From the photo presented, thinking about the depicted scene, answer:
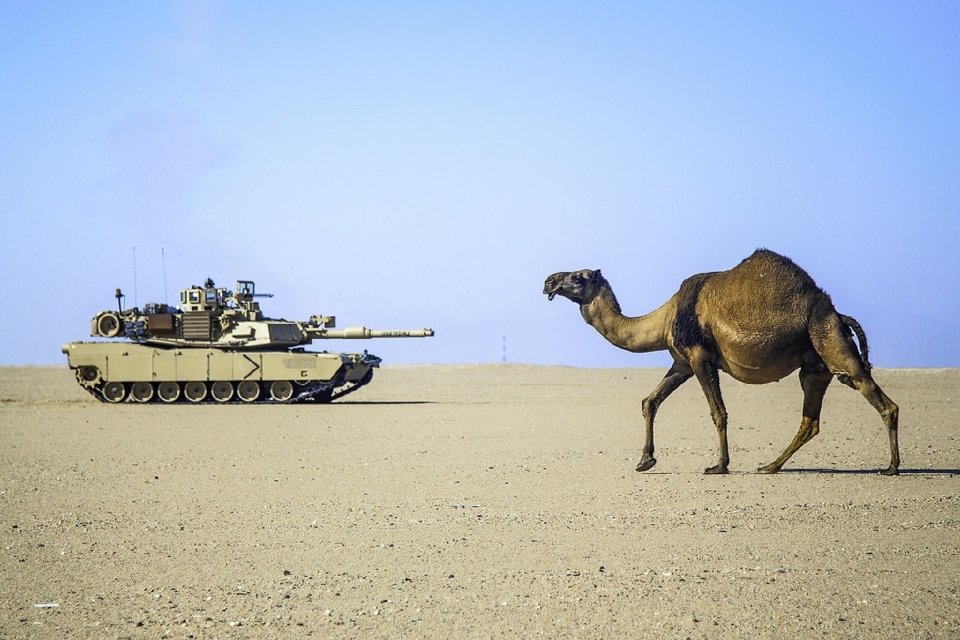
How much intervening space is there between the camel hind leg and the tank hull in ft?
60.8

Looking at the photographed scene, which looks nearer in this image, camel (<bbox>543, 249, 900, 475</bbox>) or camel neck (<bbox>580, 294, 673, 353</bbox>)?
camel (<bbox>543, 249, 900, 475</bbox>)

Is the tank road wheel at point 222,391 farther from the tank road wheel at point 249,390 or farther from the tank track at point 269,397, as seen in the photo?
the tank road wheel at point 249,390

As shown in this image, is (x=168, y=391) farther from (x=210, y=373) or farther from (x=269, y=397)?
(x=269, y=397)

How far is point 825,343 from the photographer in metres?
11.8

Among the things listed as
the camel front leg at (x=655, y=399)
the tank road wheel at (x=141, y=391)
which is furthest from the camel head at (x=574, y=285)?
the tank road wheel at (x=141, y=391)

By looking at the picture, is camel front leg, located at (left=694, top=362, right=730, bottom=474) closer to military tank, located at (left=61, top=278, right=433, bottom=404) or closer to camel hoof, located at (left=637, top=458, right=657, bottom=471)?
camel hoof, located at (left=637, top=458, right=657, bottom=471)

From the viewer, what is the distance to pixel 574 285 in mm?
13211

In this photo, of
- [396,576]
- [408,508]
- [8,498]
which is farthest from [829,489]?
[8,498]

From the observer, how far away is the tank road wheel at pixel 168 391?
29.9m

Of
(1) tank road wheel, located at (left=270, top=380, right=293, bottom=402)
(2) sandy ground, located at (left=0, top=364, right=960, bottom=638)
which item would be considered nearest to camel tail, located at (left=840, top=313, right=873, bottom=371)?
(2) sandy ground, located at (left=0, top=364, right=960, bottom=638)

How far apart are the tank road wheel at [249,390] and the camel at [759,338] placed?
1819cm

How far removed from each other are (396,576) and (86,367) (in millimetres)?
25068

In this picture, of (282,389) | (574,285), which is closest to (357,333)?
(282,389)

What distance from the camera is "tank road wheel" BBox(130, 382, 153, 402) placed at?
98.9 ft
